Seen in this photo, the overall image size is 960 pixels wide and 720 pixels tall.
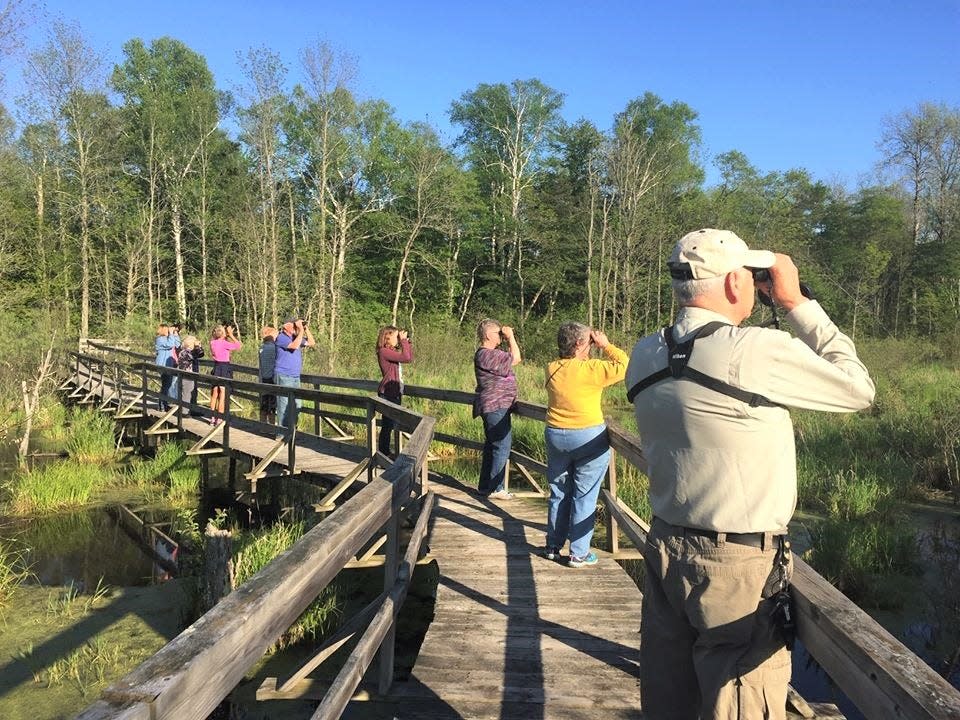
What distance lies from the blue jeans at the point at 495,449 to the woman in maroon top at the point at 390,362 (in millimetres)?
1235

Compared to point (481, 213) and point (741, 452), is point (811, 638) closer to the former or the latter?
point (741, 452)

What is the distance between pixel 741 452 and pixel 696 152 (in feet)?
142

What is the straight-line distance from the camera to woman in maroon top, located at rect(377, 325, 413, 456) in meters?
7.29

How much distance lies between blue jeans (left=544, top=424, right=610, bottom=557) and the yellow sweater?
0.23 ft

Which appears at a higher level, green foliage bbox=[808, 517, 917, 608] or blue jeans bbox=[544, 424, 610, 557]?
blue jeans bbox=[544, 424, 610, 557]

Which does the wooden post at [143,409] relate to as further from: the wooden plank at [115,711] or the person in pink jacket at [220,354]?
the wooden plank at [115,711]

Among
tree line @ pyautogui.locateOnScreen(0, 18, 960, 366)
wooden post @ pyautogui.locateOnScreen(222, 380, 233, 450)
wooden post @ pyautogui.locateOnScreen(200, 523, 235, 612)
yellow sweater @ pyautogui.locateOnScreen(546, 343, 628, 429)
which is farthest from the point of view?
tree line @ pyautogui.locateOnScreen(0, 18, 960, 366)

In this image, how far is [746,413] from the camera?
162 cm

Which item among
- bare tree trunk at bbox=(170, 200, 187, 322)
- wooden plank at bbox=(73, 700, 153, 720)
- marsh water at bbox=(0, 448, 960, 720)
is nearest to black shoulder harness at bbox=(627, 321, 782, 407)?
wooden plank at bbox=(73, 700, 153, 720)

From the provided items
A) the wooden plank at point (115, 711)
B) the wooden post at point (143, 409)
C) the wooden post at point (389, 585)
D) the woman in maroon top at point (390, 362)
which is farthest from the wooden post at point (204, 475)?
the wooden plank at point (115, 711)

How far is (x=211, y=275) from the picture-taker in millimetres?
31859

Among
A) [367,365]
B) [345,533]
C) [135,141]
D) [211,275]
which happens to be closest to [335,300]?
[367,365]

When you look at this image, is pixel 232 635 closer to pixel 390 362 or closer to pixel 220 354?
pixel 390 362

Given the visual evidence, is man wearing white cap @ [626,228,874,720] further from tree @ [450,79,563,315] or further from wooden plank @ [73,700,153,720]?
tree @ [450,79,563,315]
